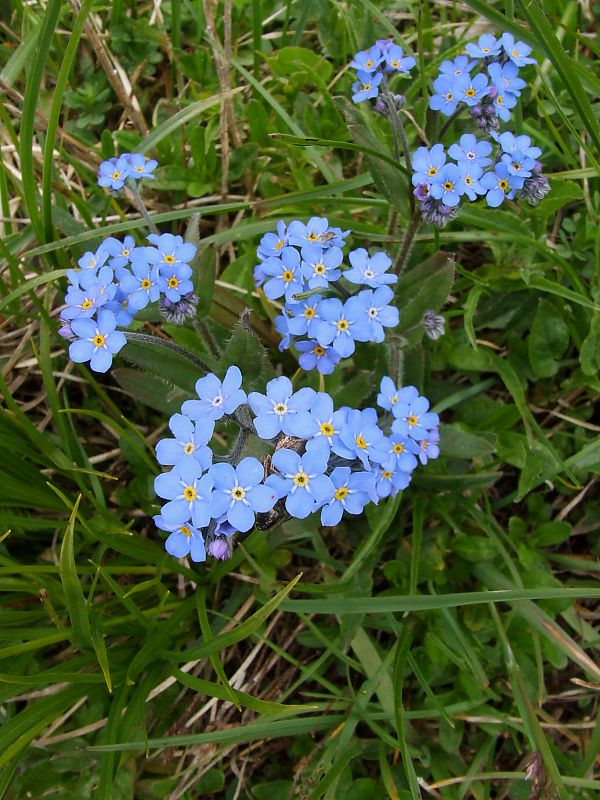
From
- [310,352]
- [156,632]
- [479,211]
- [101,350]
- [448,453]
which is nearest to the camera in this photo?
[101,350]

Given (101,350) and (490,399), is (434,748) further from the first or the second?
(101,350)

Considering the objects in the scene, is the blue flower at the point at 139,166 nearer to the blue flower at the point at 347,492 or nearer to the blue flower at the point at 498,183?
the blue flower at the point at 498,183

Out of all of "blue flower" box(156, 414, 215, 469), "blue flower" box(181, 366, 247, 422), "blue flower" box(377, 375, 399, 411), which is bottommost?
"blue flower" box(377, 375, 399, 411)

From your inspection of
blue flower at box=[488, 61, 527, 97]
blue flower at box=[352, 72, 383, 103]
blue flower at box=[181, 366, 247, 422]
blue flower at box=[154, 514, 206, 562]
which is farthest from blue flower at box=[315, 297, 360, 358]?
blue flower at box=[488, 61, 527, 97]

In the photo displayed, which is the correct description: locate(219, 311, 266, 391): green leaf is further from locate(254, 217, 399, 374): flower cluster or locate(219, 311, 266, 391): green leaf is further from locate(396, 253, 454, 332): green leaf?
locate(396, 253, 454, 332): green leaf

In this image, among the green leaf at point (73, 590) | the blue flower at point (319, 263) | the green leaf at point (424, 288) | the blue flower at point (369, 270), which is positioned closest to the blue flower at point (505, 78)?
the green leaf at point (424, 288)

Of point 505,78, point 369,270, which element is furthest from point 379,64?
point 369,270

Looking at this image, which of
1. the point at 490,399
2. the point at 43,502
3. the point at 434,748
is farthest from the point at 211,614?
the point at 490,399
